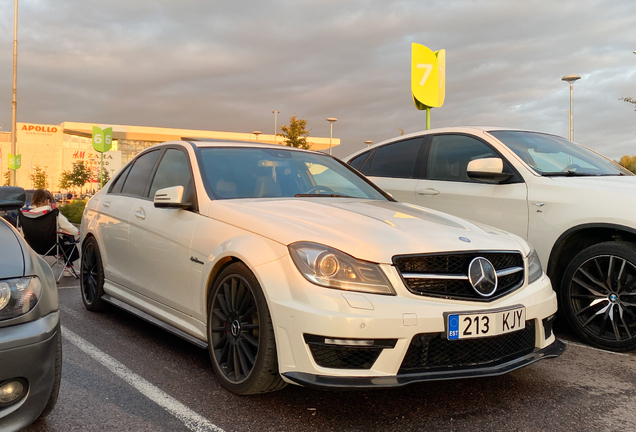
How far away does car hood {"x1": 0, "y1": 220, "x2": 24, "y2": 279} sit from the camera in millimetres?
2303

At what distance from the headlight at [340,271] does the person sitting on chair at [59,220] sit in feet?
18.7

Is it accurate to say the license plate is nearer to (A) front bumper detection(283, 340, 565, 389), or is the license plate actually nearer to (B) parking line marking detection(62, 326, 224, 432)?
(A) front bumper detection(283, 340, 565, 389)

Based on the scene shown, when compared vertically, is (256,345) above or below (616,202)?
below

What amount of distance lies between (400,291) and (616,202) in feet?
7.52

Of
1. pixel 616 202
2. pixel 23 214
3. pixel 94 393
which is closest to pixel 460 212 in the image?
pixel 616 202

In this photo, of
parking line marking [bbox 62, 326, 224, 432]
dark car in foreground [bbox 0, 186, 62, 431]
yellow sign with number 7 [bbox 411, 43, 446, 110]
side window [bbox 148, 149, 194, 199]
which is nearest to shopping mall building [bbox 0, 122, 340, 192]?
yellow sign with number 7 [bbox 411, 43, 446, 110]

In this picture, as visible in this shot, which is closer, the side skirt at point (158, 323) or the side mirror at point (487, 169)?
the side skirt at point (158, 323)

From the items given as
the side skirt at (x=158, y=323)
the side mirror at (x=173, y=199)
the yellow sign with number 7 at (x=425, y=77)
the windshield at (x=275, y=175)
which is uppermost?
the yellow sign with number 7 at (x=425, y=77)

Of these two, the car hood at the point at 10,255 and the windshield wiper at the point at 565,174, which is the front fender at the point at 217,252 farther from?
the windshield wiper at the point at 565,174

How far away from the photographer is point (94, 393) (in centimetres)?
324

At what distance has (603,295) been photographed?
4.16 m

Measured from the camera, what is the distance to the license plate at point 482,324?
9.02ft

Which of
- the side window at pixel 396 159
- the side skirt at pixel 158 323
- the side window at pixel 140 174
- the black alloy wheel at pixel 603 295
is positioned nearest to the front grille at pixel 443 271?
the side skirt at pixel 158 323

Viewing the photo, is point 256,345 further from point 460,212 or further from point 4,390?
point 460,212
